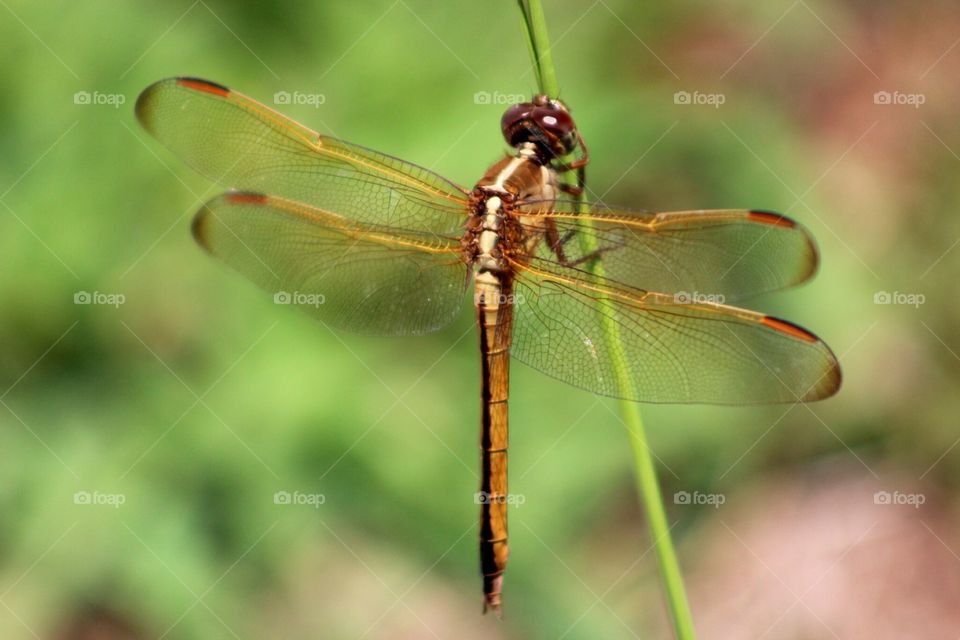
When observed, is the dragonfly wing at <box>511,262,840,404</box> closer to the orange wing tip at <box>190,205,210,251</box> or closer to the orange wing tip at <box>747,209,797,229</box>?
the orange wing tip at <box>747,209,797,229</box>

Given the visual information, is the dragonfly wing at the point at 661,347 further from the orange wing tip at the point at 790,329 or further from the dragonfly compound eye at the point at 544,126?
the dragonfly compound eye at the point at 544,126

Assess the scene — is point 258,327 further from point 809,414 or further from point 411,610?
point 809,414

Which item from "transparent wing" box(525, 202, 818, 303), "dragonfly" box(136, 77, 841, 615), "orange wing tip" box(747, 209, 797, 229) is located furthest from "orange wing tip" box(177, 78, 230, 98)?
"orange wing tip" box(747, 209, 797, 229)

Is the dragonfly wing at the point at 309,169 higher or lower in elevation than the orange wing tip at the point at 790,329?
higher

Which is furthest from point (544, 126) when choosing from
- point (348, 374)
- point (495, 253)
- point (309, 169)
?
point (348, 374)

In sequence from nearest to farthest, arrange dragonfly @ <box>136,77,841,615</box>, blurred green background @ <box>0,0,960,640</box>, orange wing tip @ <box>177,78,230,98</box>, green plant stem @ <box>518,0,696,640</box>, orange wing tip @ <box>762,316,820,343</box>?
green plant stem @ <box>518,0,696,640</box> < orange wing tip @ <box>762,316,820,343</box> < dragonfly @ <box>136,77,841,615</box> < orange wing tip @ <box>177,78,230,98</box> < blurred green background @ <box>0,0,960,640</box>

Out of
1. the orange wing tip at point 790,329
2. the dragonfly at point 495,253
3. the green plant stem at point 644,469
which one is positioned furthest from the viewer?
the dragonfly at point 495,253

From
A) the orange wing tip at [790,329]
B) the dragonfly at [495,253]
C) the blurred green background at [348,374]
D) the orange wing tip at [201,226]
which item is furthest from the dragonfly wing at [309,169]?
Answer: the orange wing tip at [790,329]

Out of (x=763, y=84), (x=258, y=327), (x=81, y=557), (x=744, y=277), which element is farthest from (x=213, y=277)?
(x=763, y=84)
